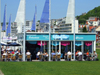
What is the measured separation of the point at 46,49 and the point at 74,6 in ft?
18.7

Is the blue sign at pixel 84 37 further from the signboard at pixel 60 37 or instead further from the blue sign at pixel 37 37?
the blue sign at pixel 37 37

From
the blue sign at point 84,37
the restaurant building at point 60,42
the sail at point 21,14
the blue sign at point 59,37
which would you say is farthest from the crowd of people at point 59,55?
the sail at point 21,14

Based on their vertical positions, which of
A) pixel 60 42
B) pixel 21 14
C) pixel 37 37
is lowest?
pixel 60 42

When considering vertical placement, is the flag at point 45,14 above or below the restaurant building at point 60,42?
above

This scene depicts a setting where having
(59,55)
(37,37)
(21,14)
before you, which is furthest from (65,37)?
(21,14)

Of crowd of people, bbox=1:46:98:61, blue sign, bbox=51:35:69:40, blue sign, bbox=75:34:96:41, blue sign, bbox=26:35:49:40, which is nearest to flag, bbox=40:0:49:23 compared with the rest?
blue sign, bbox=26:35:49:40

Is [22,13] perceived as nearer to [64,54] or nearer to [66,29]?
[64,54]

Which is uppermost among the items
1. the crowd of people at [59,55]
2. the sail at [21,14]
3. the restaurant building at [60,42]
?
the sail at [21,14]

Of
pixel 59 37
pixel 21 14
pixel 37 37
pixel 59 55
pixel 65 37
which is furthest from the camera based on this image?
pixel 65 37

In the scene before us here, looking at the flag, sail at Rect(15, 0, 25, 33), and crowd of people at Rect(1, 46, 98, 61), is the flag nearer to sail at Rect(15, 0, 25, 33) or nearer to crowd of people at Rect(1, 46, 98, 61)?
sail at Rect(15, 0, 25, 33)

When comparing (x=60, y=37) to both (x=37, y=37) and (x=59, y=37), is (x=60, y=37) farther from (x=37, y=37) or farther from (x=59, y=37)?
(x=37, y=37)

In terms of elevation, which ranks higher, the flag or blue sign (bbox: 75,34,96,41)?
the flag

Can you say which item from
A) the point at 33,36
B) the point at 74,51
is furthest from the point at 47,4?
the point at 74,51

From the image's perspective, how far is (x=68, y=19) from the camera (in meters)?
28.7
